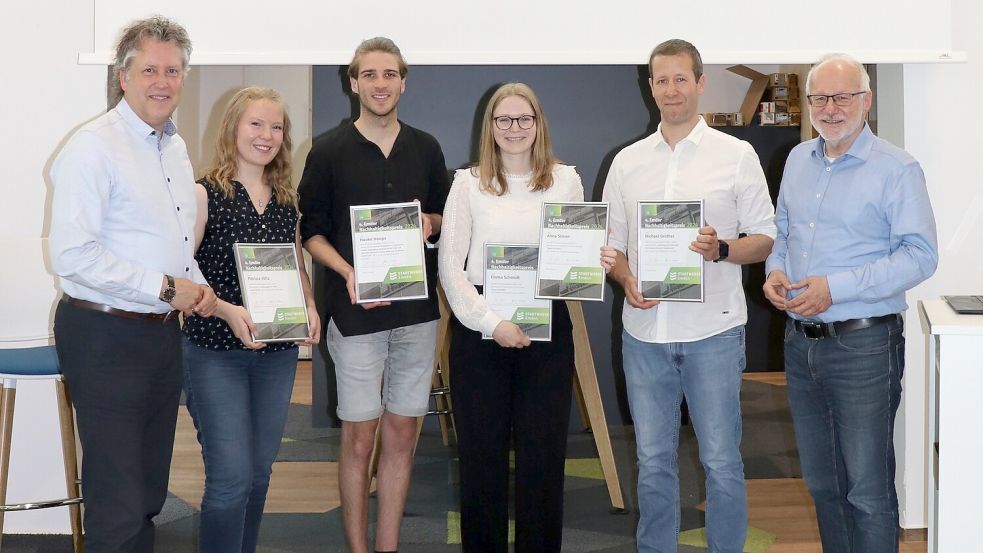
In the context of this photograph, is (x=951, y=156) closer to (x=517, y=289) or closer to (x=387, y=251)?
(x=517, y=289)

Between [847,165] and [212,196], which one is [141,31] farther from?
[847,165]

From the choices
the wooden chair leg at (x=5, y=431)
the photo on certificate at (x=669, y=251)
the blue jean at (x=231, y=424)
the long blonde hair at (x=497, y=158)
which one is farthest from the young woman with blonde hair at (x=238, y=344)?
the photo on certificate at (x=669, y=251)

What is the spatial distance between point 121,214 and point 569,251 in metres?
1.22

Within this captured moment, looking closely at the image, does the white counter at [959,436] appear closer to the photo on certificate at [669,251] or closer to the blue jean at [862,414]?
the blue jean at [862,414]

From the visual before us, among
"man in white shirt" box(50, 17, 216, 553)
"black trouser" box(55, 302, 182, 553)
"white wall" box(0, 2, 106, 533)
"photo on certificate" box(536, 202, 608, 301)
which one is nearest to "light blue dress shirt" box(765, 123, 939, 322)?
"photo on certificate" box(536, 202, 608, 301)

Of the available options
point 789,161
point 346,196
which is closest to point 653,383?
point 789,161

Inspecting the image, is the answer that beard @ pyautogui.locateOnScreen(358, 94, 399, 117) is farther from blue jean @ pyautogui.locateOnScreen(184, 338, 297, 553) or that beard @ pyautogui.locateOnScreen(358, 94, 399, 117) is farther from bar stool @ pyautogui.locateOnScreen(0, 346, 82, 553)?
bar stool @ pyautogui.locateOnScreen(0, 346, 82, 553)

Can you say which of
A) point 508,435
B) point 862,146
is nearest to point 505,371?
point 508,435

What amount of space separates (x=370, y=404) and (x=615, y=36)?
1.73 meters

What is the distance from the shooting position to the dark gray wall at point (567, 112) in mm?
5352

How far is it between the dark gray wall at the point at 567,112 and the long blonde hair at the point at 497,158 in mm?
2674

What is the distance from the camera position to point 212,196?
2559mm

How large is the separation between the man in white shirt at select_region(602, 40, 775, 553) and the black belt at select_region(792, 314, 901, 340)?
0.74 feet

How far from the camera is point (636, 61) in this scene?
3.48m
